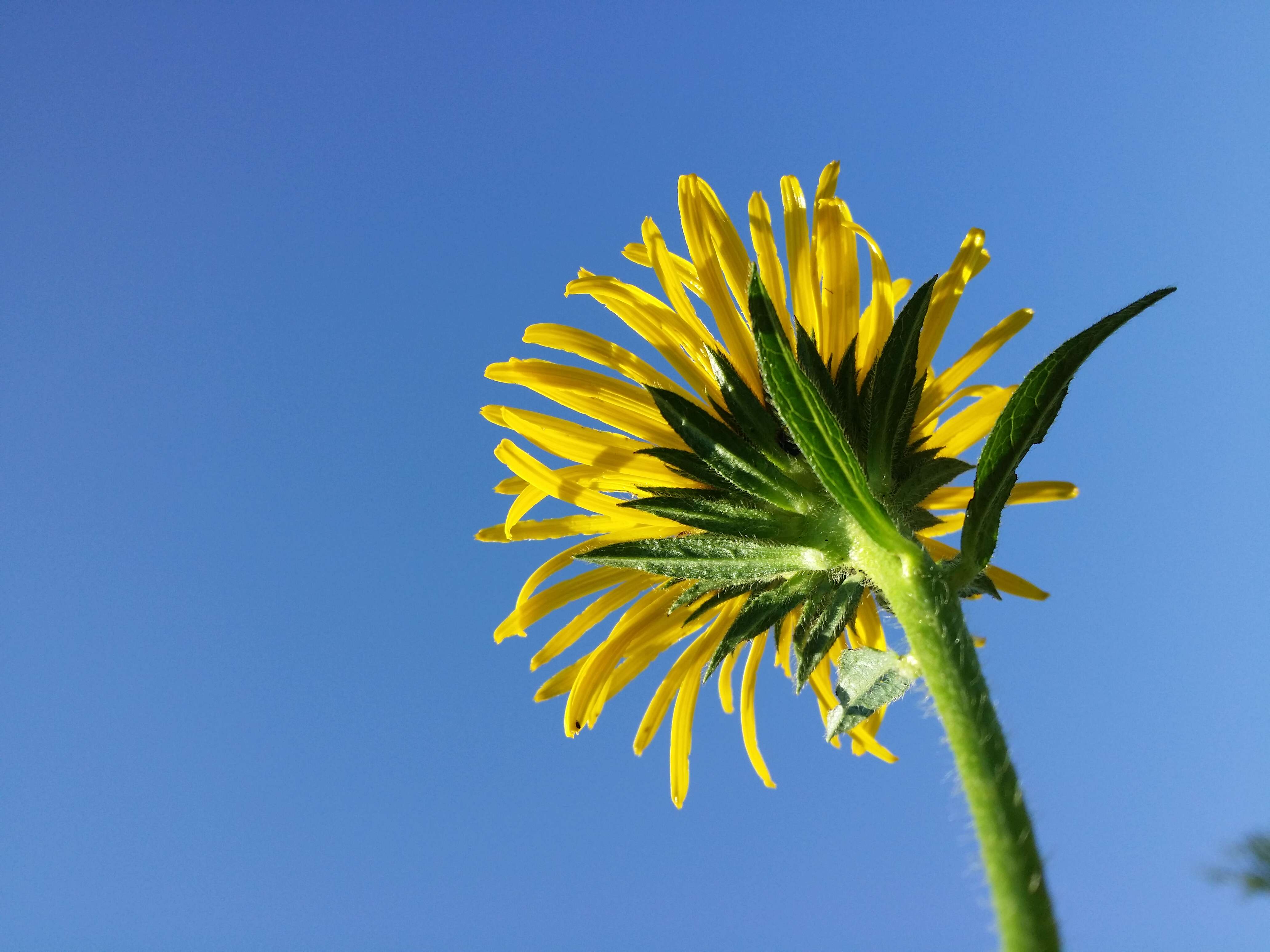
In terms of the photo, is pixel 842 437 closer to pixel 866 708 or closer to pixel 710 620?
pixel 866 708

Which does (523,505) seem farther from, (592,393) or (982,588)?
(982,588)

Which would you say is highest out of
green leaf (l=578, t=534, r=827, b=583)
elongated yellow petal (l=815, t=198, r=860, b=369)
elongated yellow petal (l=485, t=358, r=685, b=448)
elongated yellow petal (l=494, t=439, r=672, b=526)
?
Answer: elongated yellow petal (l=815, t=198, r=860, b=369)

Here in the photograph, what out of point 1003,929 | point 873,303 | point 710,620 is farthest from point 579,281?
point 1003,929

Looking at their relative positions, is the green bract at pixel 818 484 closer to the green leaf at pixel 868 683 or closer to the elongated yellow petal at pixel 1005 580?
the green leaf at pixel 868 683

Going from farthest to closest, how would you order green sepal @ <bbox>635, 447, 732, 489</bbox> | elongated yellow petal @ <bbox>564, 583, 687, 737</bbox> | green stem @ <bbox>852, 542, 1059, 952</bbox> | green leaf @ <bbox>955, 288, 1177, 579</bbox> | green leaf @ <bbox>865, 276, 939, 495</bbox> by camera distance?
elongated yellow petal @ <bbox>564, 583, 687, 737</bbox> < green sepal @ <bbox>635, 447, 732, 489</bbox> < green leaf @ <bbox>865, 276, 939, 495</bbox> < green leaf @ <bbox>955, 288, 1177, 579</bbox> < green stem @ <bbox>852, 542, 1059, 952</bbox>

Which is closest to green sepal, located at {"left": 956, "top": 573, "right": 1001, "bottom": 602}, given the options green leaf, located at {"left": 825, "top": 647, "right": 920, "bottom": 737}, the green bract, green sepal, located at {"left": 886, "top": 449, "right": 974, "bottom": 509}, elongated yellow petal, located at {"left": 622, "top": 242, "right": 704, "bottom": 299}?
the green bract

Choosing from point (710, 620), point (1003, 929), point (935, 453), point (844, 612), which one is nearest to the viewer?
point (1003, 929)

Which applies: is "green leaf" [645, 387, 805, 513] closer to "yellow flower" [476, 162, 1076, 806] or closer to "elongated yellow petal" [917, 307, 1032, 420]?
"yellow flower" [476, 162, 1076, 806]
